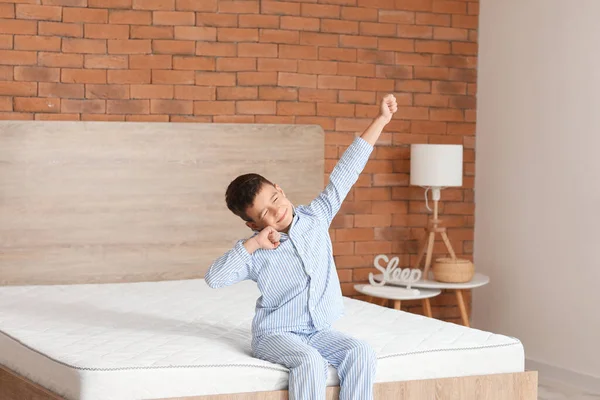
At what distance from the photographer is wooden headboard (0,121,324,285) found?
4.46 metres

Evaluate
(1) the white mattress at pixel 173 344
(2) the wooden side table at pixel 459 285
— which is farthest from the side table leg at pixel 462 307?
(1) the white mattress at pixel 173 344

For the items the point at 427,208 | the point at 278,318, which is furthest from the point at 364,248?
the point at 278,318

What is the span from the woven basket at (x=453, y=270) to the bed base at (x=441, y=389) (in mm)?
1724

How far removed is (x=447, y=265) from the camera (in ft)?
16.0

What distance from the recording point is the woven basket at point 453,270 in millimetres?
4852

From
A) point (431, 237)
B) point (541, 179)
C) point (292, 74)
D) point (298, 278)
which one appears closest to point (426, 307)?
point (431, 237)

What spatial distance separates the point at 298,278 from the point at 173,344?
442mm

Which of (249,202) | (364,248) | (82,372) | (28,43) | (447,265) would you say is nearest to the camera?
(82,372)

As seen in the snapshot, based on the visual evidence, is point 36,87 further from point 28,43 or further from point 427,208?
point 427,208

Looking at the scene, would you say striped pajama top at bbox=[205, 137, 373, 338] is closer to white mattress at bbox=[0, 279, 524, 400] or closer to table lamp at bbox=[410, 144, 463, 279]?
white mattress at bbox=[0, 279, 524, 400]

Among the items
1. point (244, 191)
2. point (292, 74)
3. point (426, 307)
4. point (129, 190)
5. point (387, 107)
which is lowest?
point (426, 307)

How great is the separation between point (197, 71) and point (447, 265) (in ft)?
5.06

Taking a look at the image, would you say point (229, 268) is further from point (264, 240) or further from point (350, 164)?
point (350, 164)

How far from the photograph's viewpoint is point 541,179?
4.89 metres
